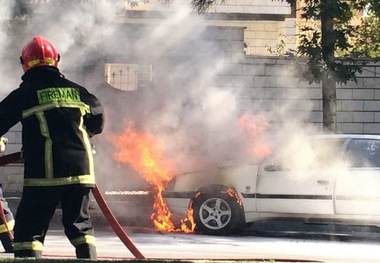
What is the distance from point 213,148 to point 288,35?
55.5 feet

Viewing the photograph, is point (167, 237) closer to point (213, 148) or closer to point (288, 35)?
point (213, 148)

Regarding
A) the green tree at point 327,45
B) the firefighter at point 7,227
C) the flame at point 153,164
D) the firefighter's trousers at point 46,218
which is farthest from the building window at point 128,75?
the firefighter's trousers at point 46,218

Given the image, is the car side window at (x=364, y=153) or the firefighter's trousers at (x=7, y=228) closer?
the firefighter's trousers at (x=7, y=228)

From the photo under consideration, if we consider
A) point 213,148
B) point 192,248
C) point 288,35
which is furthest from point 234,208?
point 288,35

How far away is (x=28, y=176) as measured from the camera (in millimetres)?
6410

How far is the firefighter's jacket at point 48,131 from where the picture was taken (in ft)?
20.9

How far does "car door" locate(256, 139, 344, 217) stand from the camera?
12992 mm

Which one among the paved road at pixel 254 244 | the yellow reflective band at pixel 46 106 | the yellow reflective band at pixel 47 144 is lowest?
the paved road at pixel 254 244

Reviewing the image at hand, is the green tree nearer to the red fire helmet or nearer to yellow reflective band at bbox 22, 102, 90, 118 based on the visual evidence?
the red fire helmet

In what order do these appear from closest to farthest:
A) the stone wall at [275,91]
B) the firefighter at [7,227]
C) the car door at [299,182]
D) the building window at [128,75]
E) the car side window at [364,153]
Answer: the firefighter at [7,227], the car door at [299,182], the car side window at [364,153], the building window at [128,75], the stone wall at [275,91]

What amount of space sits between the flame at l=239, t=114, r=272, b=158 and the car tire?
1.95 meters

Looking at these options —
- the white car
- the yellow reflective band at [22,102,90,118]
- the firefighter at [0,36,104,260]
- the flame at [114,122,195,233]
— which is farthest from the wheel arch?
the yellow reflective band at [22,102,90,118]

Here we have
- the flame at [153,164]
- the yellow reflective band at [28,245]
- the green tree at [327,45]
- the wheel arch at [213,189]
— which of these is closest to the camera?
the yellow reflective band at [28,245]

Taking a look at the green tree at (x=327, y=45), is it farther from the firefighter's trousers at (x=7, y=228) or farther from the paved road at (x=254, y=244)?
the firefighter's trousers at (x=7, y=228)
